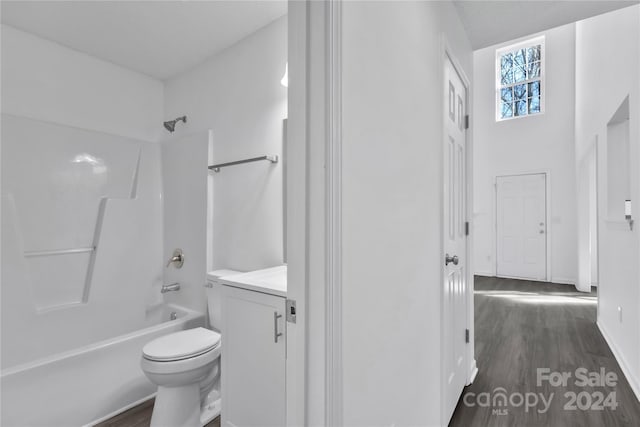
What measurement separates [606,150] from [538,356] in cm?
195

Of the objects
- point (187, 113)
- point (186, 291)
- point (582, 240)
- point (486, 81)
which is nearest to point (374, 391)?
point (186, 291)

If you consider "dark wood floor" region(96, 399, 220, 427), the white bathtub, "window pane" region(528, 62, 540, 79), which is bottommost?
"dark wood floor" region(96, 399, 220, 427)

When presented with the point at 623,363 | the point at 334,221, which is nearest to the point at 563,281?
the point at 623,363

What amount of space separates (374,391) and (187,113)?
106 inches

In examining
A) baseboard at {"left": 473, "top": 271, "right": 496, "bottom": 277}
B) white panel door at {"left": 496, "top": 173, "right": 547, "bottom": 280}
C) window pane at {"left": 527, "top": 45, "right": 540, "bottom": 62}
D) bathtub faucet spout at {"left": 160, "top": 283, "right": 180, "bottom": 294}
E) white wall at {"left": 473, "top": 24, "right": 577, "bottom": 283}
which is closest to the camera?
bathtub faucet spout at {"left": 160, "top": 283, "right": 180, "bottom": 294}

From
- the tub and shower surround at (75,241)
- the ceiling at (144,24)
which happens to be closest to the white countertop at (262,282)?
the tub and shower surround at (75,241)

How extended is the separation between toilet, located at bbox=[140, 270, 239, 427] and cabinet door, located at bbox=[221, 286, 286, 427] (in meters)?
0.25

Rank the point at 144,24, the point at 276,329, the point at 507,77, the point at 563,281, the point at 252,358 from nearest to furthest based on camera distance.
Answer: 1. the point at 276,329
2. the point at 252,358
3. the point at 144,24
4. the point at 563,281
5. the point at 507,77

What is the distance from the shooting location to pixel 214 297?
7.44 feet

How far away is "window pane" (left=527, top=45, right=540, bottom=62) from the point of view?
5566 millimetres

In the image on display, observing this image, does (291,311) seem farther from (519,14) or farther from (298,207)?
(519,14)

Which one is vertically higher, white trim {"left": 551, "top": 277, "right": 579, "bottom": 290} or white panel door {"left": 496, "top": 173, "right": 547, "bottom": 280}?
white panel door {"left": 496, "top": 173, "right": 547, "bottom": 280}

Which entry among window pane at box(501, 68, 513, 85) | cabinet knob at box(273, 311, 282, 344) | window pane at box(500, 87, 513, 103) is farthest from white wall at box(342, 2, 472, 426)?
window pane at box(501, 68, 513, 85)

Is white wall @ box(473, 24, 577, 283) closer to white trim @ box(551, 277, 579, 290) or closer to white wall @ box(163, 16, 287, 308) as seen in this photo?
white trim @ box(551, 277, 579, 290)
